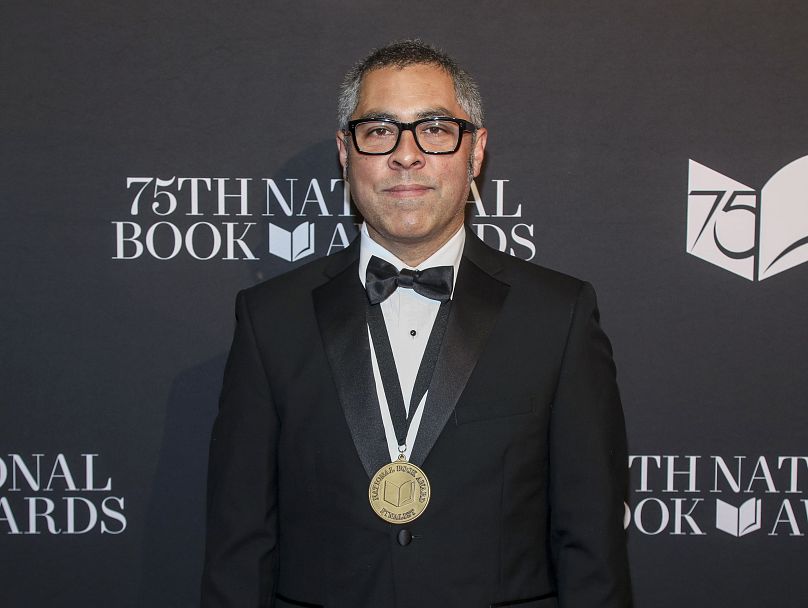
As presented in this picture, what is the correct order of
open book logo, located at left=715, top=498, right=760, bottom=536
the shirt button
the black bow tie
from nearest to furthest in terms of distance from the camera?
the shirt button < the black bow tie < open book logo, located at left=715, top=498, right=760, bottom=536

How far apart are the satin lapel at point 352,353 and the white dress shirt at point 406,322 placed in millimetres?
20

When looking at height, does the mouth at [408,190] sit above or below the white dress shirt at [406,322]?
above

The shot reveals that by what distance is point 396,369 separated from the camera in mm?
1621

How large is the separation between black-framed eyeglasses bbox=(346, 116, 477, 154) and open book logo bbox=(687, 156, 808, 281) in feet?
3.11

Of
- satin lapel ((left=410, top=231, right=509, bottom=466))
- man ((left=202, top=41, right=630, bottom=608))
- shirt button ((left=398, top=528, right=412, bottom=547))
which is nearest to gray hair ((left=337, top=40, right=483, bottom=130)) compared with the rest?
man ((left=202, top=41, right=630, bottom=608))

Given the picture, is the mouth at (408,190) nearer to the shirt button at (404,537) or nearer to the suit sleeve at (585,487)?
the suit sleeve at (585,487)

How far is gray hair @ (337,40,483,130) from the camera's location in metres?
1.65

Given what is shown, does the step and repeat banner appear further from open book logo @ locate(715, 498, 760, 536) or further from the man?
the man

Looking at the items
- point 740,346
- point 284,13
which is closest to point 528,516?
point 740,346

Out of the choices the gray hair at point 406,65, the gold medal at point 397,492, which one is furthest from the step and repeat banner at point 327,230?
the gold medal at point 397,492

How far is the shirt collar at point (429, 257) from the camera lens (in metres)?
1.71

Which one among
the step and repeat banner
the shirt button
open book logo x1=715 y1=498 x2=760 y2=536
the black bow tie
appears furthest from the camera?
open book logo x1=715 y1=498 x2=760 y2=536

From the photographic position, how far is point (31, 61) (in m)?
2.25

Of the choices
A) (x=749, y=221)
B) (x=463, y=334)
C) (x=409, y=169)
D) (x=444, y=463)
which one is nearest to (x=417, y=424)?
(x=444, y=463)
